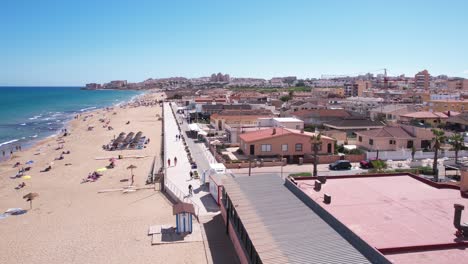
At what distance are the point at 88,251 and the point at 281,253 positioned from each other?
9.95 m

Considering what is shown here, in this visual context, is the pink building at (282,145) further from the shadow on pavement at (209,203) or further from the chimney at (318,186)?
the chimney at (318,186)

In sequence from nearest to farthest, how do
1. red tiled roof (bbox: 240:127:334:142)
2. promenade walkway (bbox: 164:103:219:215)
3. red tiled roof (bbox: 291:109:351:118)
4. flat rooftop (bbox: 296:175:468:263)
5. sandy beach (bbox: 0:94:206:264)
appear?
flat rooftop (bbox: 296:175:468:263)
sandy beach (bbox: 0:94:206:264)
promenade walkway (bbox: 164:103:219:215)
red tiled roof (bbox: 240:127:334:142)
red tiled roof (bbox: 291:109:351:118)

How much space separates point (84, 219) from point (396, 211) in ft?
50.9

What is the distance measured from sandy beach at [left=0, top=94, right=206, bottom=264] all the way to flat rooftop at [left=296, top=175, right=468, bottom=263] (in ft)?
20.0

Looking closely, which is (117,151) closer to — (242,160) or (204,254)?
(242,160)

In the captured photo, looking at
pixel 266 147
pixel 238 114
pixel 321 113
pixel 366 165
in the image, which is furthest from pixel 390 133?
pixel 238 114

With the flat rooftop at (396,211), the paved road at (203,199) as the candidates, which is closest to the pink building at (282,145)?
the paved road at (203,199)

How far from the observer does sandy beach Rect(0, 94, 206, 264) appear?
16.0 meters

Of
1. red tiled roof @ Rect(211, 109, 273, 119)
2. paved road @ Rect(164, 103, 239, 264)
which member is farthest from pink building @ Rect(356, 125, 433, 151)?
red tiled roof @ Rect(211, 109, 273, 119)

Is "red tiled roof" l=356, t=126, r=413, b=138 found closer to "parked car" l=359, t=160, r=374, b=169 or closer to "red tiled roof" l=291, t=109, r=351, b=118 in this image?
"parked car" l=359, t=160, r=374, b=169

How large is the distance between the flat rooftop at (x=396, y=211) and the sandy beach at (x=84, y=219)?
6093mm

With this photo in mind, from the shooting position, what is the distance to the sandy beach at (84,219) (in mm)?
15961

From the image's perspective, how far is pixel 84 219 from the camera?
20469 millimetres

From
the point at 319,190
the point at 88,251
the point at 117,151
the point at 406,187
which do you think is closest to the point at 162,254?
the point at 88,251
